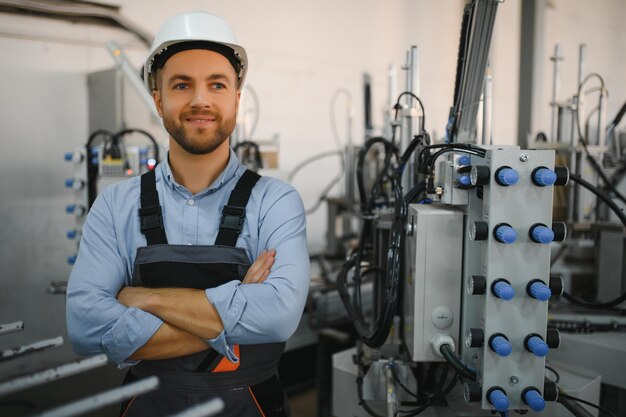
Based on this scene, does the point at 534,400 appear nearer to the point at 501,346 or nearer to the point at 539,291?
the point at 501,346

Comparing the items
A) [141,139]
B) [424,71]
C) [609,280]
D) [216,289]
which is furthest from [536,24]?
[216,289]

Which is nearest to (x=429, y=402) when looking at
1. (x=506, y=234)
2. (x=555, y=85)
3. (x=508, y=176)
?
(x=506, y=234)

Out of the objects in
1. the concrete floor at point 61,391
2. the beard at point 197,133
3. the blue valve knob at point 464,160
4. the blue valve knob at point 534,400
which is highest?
the beard at point 197,133

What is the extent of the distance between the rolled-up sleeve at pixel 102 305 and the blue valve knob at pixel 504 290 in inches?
30.7

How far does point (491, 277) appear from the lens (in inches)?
48.4

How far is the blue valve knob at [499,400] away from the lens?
1.23m

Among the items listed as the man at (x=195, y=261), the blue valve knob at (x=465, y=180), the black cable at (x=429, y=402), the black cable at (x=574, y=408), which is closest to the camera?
the man at (x=195, y=261)

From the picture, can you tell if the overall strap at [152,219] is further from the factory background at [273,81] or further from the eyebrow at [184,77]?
the factory background at [273,81]

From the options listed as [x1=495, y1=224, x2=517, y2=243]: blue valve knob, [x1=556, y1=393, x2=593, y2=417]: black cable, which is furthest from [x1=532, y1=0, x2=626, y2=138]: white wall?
[x1=495, y1=224, x2=517, y2=243]: blue valve knob

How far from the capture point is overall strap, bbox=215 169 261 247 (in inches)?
50.6

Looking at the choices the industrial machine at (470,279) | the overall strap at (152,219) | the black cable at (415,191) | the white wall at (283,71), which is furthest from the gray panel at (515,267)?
the white wall at (283,71)

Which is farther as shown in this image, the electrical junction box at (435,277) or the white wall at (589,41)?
the white wall at (589,41)

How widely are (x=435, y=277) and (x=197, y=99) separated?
77 centimetres

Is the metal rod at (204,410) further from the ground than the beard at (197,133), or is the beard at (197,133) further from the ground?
the beard at (197,133)
